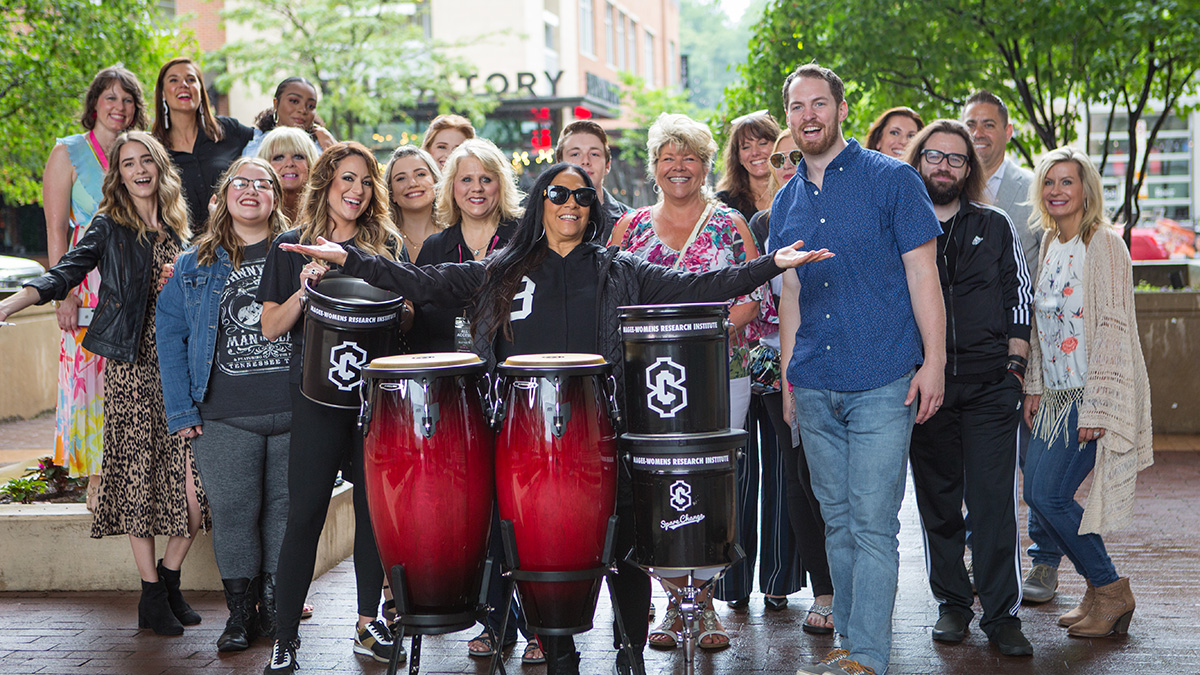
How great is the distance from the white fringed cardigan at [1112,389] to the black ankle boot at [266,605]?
363cm

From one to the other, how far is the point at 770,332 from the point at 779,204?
2.71 feet

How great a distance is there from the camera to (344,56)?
28.3 meters

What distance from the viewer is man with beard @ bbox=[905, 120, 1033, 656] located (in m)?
4.70

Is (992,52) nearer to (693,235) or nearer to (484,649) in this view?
(693,235)

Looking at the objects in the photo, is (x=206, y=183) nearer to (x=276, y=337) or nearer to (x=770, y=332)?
(x=276, y=337)

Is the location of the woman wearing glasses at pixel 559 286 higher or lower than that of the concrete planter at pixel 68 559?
higher

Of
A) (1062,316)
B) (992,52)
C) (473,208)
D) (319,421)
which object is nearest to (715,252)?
(473,208)

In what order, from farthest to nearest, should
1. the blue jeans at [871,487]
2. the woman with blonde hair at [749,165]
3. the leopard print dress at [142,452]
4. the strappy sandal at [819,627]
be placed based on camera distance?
1. the woman with blonde hair at [749,165]
2. the leopard print dress at [142,452]
3. the strappy sandal at [819,627]
4. the blue jeans at [871,487]

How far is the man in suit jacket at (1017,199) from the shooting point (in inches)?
215

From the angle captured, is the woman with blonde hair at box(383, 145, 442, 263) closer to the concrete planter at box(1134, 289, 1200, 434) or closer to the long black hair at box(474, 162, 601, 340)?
the long black hair at box(474, 162, 601, 340)

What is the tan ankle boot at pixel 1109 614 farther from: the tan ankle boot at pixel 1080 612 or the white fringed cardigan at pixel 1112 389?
the white fringed cardigan at pixel 1112 389

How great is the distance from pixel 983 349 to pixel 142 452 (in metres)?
3.87

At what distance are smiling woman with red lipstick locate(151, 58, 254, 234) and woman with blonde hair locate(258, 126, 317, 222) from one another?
22.4 inches

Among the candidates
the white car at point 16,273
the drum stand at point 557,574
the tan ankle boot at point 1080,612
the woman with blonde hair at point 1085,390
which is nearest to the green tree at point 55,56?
the white car at point 16,273
